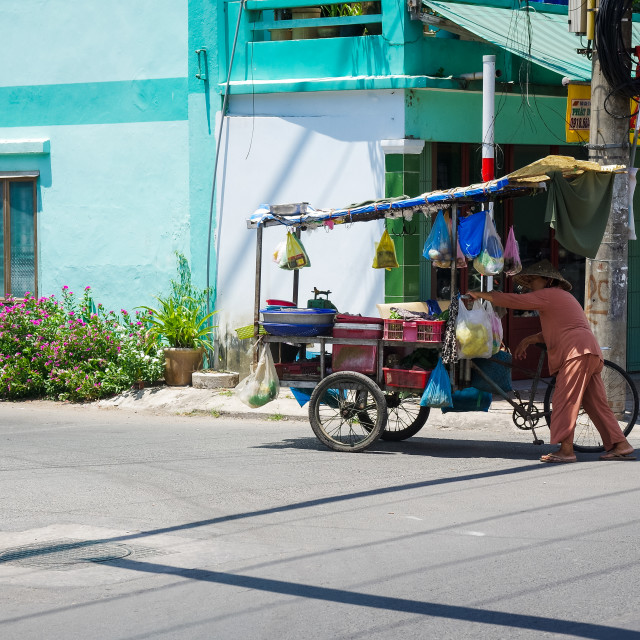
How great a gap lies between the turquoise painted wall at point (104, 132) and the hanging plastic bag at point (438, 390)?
5.92m

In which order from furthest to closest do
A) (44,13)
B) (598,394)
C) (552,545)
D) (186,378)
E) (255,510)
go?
(44,13)
(186,378)
(598,394)
(255,510)
(552,545)

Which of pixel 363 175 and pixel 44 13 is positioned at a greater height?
pixel 44 13

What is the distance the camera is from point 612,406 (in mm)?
11445

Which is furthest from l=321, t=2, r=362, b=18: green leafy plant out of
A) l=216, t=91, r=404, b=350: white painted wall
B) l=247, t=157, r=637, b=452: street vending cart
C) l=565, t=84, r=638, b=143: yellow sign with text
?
l=247, t=157, r=637, b=452: street vending cart

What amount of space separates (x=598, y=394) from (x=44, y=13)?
9.98m

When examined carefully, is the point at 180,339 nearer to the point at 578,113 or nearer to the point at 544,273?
the point at 578,113

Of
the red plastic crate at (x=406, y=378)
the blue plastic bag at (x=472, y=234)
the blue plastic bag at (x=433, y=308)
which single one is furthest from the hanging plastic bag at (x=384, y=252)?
the blue plastic bag at (x=472, y=234)

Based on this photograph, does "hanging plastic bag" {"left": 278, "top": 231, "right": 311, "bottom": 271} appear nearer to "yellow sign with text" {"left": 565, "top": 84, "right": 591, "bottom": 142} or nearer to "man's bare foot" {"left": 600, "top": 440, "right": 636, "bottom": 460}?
"yellow sign with text" {"left": 565, "top": 84, "right": 591, "bottom": 142}

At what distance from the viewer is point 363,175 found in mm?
13805

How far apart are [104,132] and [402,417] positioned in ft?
21.7

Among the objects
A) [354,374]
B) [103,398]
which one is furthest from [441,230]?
[103,398]

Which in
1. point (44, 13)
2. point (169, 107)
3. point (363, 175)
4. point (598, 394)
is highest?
point (44, 13)

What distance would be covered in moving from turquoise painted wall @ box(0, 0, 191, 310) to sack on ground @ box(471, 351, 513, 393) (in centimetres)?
593

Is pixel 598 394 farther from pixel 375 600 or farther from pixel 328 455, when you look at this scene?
pixel 375 600
